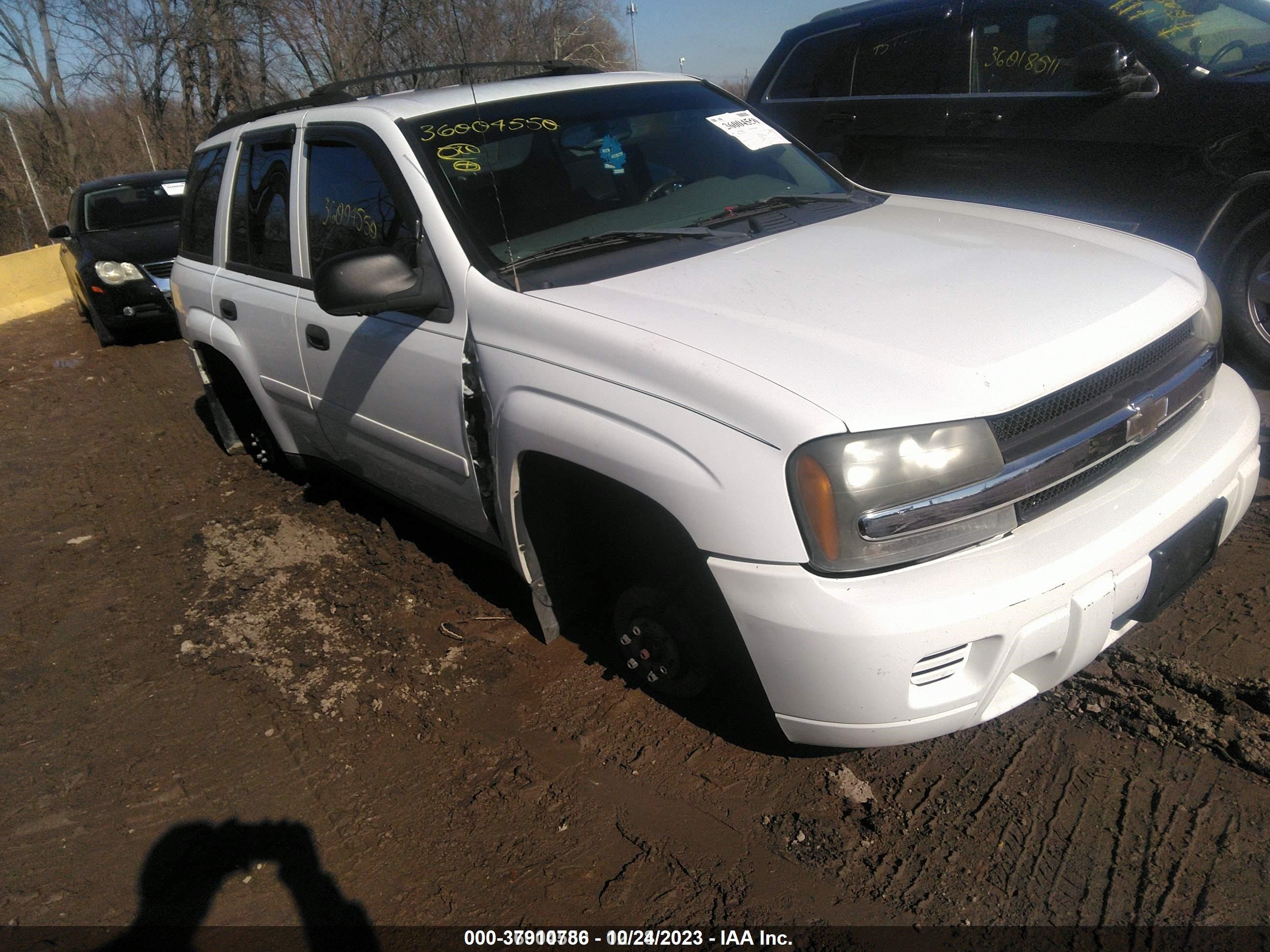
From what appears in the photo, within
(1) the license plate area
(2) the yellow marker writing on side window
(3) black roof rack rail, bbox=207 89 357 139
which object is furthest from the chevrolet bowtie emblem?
(3) black roof rack rail, bbox=207 89 357 139

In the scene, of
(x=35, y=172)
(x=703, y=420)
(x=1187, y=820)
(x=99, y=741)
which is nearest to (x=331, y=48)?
(x=99, y=741)

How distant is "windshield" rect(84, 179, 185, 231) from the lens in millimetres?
10234

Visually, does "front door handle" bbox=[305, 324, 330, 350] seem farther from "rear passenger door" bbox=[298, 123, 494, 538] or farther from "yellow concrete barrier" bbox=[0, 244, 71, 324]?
"yellow concrete barrier" bbox=[0, 244, 71, 324]

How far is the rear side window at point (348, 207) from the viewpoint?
312 centimetres

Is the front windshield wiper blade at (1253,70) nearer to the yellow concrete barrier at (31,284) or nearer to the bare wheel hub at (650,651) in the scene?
the bare wheel hub at (650,651)

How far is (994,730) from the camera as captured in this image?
8.66 ft

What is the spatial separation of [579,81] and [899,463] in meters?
2.26

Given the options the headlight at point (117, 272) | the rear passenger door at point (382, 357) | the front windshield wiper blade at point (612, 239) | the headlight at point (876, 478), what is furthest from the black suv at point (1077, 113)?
the headlight at point (117, 272)

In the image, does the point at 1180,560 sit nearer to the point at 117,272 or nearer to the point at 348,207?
the point at 348,207

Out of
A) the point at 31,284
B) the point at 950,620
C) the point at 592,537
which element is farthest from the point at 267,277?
the point at 31,284

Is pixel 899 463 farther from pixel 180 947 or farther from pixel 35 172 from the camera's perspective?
pixel 35 172

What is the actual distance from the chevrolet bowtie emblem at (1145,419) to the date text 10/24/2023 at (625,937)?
145 cm

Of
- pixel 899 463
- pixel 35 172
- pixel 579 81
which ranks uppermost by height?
pixel 579 81

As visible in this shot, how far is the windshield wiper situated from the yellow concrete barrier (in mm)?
12341
